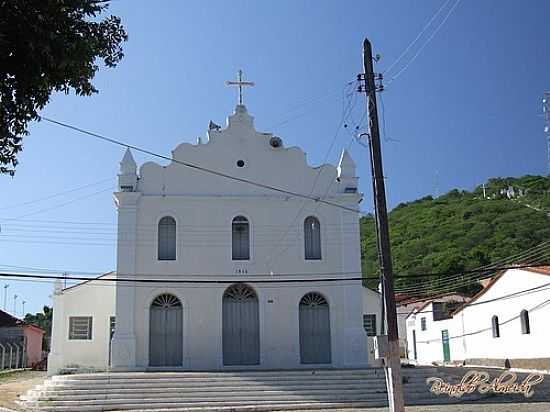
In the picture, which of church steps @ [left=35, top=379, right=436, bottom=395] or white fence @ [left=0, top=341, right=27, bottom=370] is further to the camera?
white fence @ [left=0, top=341, right=27, bottom=370]

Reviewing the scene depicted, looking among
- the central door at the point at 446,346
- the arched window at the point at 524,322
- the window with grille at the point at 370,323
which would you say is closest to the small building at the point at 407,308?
the central door at the point at 446,346

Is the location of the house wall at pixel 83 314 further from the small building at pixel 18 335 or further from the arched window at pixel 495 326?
the arched window at pixel 495 326

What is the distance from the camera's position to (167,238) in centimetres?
2772

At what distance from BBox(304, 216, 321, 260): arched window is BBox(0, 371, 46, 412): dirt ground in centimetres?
1125

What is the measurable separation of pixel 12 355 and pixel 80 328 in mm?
17206

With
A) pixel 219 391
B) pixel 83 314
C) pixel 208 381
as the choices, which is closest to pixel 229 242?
pixel 208 381

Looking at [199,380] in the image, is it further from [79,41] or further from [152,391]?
[79,41]

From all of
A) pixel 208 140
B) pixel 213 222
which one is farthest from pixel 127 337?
pixel 208 140

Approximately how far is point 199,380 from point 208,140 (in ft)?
31.4

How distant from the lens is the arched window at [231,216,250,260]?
27.9m

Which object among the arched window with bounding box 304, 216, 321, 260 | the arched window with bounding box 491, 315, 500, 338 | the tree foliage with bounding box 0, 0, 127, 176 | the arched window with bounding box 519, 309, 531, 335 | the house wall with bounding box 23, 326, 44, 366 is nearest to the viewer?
the tree foliage with bounding box 0, 0, 127, 176

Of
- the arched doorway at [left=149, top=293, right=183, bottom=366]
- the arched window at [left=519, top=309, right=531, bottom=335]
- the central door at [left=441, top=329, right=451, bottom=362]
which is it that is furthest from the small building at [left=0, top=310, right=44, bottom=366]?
the arched window at [left=519, top=309, right=531, bottom=335]

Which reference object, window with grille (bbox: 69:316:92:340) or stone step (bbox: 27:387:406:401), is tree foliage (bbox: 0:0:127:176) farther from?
window with grille (bbox: 69:316:92:340)

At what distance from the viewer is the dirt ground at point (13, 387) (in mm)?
22641
